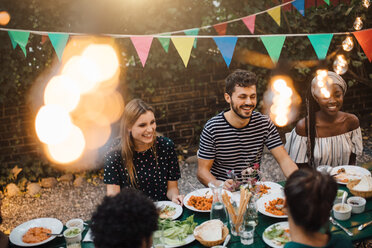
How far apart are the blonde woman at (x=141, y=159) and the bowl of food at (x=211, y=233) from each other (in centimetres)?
57

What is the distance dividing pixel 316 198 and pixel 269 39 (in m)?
2.31

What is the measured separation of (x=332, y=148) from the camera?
321cm

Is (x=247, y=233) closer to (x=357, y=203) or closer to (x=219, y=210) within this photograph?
(x=219, y=210)

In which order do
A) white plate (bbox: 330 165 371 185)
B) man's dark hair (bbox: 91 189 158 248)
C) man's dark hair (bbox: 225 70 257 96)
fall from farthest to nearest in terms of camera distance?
man's dark hair (bbox: 225 70 257 96) < white plate (bbox: 330 165 371 185) < man's dark hair (bbox: 91 189 158 248)

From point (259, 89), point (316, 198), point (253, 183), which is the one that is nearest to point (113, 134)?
point (259, 89)

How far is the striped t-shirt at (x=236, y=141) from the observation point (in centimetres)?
312

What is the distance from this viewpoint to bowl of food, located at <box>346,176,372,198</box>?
2371mm

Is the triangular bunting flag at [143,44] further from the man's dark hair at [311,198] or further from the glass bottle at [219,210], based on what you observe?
the man's dark hair at [311,198]

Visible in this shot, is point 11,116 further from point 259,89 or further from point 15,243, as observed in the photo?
point 259,89

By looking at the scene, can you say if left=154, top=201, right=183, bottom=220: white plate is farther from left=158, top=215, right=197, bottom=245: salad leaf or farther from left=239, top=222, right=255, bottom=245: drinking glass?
left=239, top=222, right=255, bottom=245: drinking glass

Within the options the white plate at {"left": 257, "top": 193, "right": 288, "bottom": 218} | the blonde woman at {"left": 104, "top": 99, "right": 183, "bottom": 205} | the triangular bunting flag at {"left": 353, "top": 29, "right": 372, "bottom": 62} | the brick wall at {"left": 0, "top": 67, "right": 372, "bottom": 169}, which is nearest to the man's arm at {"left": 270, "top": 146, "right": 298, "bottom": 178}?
the white plate at {"left": 257, "top": 193, "right": 288, "bottom": 218}

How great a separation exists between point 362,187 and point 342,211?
1.41ft

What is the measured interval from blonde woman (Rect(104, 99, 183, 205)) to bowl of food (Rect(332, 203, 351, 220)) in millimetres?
1113

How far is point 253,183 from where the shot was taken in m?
2.08
